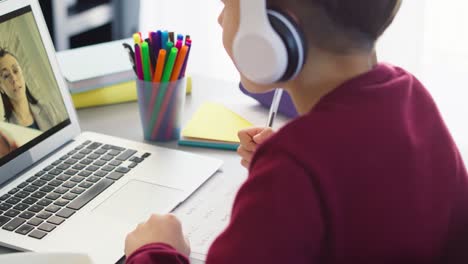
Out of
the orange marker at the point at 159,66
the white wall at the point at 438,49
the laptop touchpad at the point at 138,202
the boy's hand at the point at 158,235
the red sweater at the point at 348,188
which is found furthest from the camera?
the white wall at the point at 438,49

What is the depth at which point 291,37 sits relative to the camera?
0.65 metres

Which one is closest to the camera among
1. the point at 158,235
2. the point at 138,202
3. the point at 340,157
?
the point at 340,157

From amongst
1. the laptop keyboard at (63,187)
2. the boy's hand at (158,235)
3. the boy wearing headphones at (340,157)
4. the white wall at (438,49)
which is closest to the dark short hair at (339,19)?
the boy wearing headphones at (340,157)

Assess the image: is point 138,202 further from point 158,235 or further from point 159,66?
point 159,66

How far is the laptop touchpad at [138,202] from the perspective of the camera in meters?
0.93

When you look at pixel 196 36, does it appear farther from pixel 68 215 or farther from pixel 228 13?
pixel 228 13

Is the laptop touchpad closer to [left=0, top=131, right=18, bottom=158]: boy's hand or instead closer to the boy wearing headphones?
[left=0, top=131, right=18, bottom=158]: boy's hand

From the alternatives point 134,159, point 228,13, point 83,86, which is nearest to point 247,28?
point 228,13

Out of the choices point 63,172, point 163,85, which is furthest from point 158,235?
point 163,85

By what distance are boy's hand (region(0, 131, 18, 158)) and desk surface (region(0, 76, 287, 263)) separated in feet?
0.57

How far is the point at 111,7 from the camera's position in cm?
141

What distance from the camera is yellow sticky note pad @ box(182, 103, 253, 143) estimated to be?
1190mm

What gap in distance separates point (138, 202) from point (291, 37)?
0.42 m

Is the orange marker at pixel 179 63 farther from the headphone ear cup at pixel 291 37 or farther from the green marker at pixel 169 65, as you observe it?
the headphone ear cup at pixel 291 37
